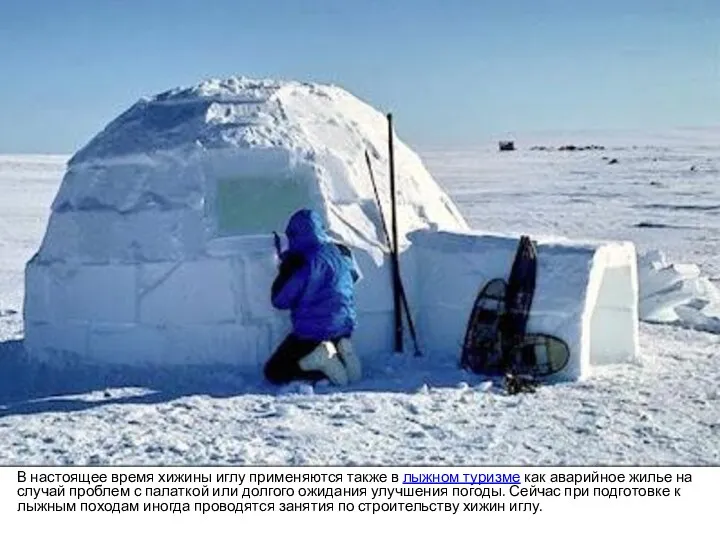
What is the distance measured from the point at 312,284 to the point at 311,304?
16 centimetres

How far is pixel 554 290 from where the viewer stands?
26.7 ft

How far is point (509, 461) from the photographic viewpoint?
616cm

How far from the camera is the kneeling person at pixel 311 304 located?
25.7 ft

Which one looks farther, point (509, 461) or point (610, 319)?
point (610, 319)

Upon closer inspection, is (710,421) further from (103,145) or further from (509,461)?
(103,145)

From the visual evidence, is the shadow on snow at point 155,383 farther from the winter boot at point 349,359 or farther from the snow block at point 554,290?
the snow block at point 554,290

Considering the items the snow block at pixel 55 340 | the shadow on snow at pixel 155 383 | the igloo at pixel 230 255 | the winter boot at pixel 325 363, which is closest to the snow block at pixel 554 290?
the igloo at pixel 230 255

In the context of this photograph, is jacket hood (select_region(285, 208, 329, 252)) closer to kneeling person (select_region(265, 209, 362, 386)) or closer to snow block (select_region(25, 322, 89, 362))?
kneeling person (select_region(265, 209, 362, 386))

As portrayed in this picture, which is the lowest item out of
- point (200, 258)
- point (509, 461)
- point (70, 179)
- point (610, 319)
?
point (509, 461)

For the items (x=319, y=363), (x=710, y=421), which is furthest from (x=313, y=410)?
(x=710, y=421)

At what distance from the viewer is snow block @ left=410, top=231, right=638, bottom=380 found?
8062 mm

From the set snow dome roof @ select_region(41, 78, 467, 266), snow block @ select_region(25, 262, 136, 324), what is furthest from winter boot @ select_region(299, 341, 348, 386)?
snow block @ select_region(25, 262, 136, 324)

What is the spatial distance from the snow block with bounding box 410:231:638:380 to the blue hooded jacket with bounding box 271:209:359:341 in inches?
41.7

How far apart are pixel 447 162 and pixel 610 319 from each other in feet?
196
